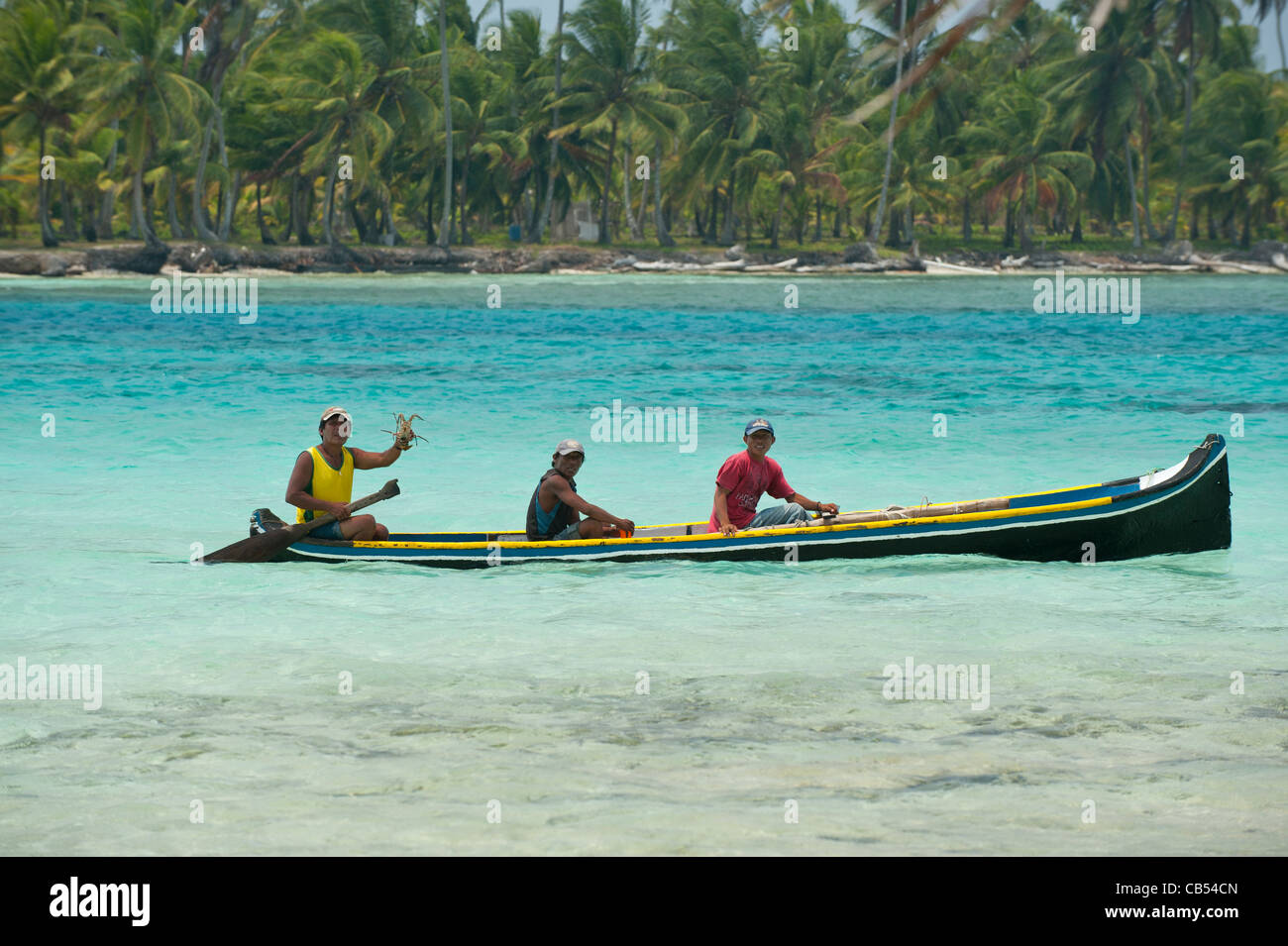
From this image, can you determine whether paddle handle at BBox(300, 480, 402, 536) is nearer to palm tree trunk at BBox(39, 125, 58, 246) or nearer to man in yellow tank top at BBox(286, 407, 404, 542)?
man in yellow tank top at BBox(286, 407, 404, 542)

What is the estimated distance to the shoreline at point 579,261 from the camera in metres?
52.5

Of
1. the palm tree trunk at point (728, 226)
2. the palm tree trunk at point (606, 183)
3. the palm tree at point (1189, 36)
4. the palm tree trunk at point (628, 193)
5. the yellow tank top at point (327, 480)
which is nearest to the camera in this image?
the yellow tank top at point (327, 480)

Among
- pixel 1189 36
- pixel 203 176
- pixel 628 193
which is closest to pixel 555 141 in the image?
pixel 628 193

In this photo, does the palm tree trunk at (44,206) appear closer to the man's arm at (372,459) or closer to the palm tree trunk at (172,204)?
the palm tree trunk at (172,204)

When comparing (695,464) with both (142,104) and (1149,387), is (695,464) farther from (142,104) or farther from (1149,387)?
(142,104)

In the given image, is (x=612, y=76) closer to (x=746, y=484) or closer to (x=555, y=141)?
(x=555, y=141)

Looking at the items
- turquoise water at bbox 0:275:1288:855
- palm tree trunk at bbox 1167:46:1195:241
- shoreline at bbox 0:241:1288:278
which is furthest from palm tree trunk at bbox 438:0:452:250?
turquoise water at bbox 0:275:1288:855

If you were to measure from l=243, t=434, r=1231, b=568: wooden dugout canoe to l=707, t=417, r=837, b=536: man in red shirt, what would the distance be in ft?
0.47

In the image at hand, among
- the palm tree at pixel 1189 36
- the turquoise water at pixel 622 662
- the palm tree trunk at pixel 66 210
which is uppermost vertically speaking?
the palm tree at pixel 1189 36

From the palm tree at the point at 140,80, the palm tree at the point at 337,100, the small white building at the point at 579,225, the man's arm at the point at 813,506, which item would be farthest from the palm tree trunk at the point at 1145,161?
the man's arm at the point at 813,506

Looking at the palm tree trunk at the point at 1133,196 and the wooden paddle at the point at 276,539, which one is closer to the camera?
the wooden paddle at the point at 276,539

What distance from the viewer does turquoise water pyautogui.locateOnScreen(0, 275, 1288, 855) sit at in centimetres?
542

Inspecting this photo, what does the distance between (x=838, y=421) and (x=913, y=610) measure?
36.6ft

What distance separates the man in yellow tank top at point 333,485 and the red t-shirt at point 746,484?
221cm
